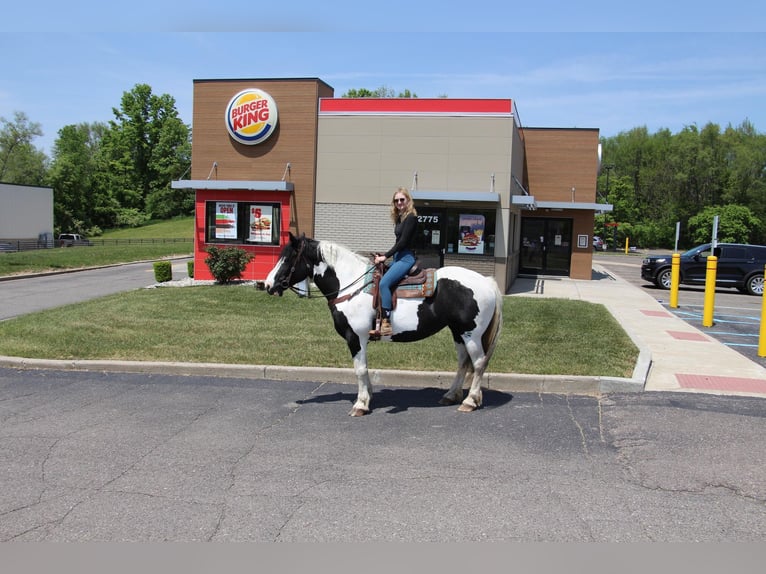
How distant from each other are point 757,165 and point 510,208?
62352 millimetres

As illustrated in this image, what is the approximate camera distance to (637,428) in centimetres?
674

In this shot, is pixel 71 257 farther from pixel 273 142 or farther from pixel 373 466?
pixel 373 466

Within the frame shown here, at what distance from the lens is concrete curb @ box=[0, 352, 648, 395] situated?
8.34 m

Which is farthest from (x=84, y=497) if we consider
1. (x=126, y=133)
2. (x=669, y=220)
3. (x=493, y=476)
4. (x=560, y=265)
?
(x=126, y=133)

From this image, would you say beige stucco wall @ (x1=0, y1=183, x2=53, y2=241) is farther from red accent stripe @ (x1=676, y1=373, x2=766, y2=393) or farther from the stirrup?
red accent stripe @ (x1=676, y1=373, x2=766, y2=393)

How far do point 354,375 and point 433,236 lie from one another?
11561mm

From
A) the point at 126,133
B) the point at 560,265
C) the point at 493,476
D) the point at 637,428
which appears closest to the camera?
the point at 493,476

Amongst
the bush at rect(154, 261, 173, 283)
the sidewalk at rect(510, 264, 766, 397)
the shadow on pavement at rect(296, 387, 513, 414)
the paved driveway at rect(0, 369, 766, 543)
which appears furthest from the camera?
the bush at rect(154, 261, 173, 283)

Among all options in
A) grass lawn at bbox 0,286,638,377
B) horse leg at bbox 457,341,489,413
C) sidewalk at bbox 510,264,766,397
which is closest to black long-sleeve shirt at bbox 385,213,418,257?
horse leg at bbox 457,341,489,413

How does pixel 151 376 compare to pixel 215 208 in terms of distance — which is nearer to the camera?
pixel 151 376

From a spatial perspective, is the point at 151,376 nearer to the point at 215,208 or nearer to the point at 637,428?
the point at 637,428

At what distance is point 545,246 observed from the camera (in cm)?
2812

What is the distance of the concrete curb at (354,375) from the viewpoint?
834 cm

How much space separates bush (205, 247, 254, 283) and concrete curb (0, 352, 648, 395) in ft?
31.8
